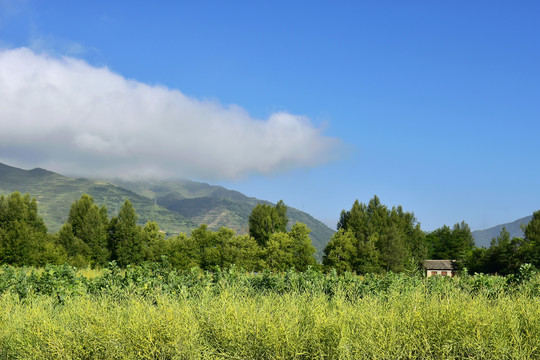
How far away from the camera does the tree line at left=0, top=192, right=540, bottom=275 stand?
155 ft

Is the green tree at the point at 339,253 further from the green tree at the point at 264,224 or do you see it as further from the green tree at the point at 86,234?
the green tree at the point at 86,234

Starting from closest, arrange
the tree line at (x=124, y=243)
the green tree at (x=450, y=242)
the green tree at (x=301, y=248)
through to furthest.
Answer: the tree line at (x=124, y=243) < the green tree at (x=301, y=248) < the green tree at (x=450, y=242)

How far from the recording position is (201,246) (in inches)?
2309

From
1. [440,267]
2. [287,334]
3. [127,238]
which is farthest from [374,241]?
[287,334]

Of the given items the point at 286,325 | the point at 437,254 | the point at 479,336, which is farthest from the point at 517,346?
the point at 437,254

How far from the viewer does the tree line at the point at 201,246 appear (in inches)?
1859

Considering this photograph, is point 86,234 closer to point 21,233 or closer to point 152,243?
point 21,233

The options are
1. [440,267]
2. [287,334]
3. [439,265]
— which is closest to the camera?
[287,334]

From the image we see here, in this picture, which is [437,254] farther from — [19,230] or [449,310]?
[449,310]

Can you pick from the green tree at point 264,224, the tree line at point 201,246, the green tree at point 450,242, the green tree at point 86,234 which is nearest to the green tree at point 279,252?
the tree line at point 201,246

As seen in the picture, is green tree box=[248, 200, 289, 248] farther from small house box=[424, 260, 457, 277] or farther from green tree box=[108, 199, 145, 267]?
small house box=[424, 260, 457, 277]

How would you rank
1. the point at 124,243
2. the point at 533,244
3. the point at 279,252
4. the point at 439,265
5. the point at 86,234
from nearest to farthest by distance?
the point at 533,244 < the point at 279,252 < the point at 86,234 < the point at 124,243 < the point at 439,265

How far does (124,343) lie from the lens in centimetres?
632

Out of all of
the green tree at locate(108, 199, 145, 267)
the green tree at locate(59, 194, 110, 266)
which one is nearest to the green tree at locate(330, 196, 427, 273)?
the green tree at locate(108, 199, 145, 267)
